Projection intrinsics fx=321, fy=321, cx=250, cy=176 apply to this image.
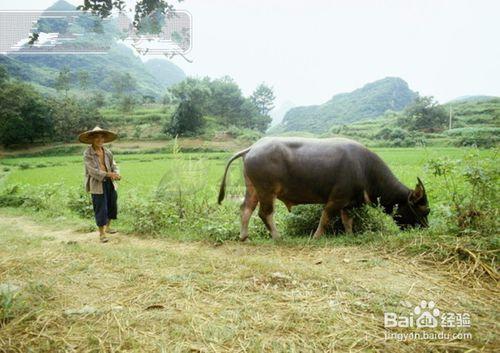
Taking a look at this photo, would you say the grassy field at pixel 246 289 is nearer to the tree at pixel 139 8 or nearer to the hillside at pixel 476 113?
the tree at pixel 139 8

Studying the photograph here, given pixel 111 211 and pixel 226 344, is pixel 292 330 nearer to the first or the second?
pixel 226 344

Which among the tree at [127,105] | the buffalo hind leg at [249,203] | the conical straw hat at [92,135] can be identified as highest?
the tree at [127,105]

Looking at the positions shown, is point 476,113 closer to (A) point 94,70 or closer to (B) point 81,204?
(B) point 81,204

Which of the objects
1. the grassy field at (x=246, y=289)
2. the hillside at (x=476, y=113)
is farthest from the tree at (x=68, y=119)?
the hillside at (x=476, y=113)

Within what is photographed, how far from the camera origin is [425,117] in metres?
34.6

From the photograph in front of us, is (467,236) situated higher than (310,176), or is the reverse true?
(310,176)

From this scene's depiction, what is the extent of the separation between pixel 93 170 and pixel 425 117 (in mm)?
36939

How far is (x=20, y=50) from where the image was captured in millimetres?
3559

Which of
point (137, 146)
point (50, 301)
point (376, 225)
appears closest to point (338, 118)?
point (137, 146)

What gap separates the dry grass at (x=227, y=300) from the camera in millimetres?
1964

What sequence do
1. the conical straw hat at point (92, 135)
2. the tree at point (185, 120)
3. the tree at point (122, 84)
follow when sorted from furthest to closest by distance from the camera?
1. the tree at point (122, 84)
2. the tree at point (185, 120)
3. the conical straw hat at point (92, 135)

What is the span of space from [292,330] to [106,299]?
1.58 m

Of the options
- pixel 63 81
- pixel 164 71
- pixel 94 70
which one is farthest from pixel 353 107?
pixel 164 71

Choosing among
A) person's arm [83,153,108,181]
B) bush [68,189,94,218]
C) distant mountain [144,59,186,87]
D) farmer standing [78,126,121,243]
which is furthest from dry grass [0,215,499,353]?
distant mountain [144,59,186,87]
